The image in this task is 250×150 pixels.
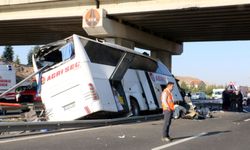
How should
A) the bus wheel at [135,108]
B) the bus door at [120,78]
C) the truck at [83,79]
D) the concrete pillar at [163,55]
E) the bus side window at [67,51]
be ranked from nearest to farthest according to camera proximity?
1. the truck at [83,79]
2. the bus side window at [67,51]
3. the bus door at [120,78]
4. the bus wheel at [135,108]
5. the concrete pillar at [163,55]

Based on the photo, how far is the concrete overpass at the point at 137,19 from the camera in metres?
29.9

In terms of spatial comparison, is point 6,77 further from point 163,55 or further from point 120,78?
point 120,78

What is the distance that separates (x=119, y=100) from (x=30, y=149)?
9636mm

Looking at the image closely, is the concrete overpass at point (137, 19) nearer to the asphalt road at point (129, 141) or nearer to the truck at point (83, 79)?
the truck at point (83, 79)

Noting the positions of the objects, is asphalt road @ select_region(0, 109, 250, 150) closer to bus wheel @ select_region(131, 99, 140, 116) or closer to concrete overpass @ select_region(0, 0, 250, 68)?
bus wheel @ select_region(131, 99, 140, 116)

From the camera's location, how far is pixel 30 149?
11430 millimetres

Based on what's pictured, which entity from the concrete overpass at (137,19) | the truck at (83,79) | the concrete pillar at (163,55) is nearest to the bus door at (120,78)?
the truck at (83,79)

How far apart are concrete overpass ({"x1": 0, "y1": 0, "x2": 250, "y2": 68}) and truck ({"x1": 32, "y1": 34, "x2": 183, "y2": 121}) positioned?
8.68 metres

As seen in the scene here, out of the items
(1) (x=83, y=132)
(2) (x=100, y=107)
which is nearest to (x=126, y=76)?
(2) (x=100, y=107)

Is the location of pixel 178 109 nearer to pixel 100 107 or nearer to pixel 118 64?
pixel 118 64

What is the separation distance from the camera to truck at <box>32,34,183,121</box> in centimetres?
1873

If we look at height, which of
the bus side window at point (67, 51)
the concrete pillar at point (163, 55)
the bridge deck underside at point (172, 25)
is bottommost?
the bus side window at point (67, 51)

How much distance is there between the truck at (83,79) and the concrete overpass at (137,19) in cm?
868

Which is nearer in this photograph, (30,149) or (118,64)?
(30,149)
